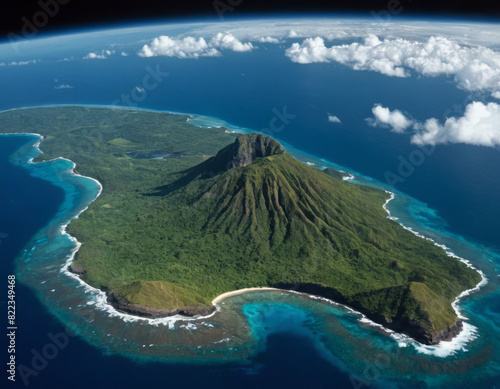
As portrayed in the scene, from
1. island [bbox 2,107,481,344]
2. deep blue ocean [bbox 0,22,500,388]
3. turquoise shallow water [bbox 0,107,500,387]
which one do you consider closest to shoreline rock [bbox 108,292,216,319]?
island [bbox 2,107,481,344]

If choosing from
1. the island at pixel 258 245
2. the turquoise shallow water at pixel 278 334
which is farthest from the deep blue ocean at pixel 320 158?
the island at pixel 258 245

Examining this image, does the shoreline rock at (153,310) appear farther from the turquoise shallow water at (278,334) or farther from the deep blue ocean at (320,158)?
the deep blue ocean at (320,158)

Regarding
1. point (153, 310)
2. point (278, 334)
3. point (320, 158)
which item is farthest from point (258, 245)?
point (320, 158)

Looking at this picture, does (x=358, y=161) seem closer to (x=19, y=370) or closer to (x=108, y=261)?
(x=108, y=261)

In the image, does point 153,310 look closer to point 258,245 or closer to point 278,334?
point 278,334

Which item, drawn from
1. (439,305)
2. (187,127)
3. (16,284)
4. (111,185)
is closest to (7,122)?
(187,127)

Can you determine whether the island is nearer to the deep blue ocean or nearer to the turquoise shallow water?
the turquoise shallow water
